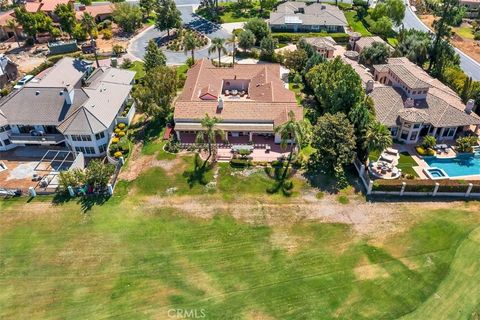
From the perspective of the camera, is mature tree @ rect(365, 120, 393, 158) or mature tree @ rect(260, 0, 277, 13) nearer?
mature tree @ rect(365, 120, 393, 158)

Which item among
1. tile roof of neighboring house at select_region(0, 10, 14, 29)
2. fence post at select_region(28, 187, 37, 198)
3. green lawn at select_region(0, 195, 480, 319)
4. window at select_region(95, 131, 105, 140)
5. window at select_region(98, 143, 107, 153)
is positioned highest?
tile roof of neighboring house at select_region(0, 10, 14, 29)

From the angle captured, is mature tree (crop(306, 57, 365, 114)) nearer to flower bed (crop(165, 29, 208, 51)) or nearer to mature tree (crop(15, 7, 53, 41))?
flower bed (crop(165, 29, 208, 51))

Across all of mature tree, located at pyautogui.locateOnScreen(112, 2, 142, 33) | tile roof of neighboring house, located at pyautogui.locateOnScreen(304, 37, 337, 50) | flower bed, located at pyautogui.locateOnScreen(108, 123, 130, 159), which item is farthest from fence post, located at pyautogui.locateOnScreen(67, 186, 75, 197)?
mature tree, located at pyautogui.locateOnScreen(112, 2, 142, 33)

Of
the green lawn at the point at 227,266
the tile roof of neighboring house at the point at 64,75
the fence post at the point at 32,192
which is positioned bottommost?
the green lawn at the point at 227,266

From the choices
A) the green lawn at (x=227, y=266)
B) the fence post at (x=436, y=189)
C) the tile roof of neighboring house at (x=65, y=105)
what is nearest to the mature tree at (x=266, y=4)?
the tile roof of neighboring house at (x=65, y=105)

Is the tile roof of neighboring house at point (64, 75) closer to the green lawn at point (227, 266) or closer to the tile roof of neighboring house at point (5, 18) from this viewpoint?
the green lawn at point (227, 266)

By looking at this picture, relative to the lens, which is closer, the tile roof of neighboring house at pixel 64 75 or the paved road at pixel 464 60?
the tile roof of neighboring house at pixel 64 75
